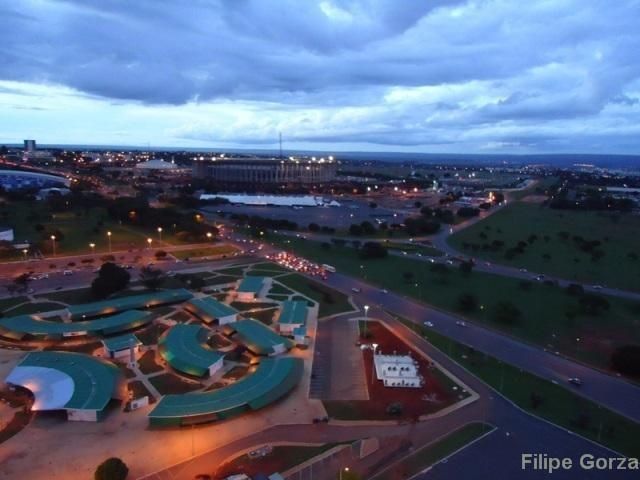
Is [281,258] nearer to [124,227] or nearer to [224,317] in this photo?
[224,317]

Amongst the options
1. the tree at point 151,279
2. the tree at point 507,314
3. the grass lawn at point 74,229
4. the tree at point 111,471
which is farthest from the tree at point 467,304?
the grass lawn at point 74,229

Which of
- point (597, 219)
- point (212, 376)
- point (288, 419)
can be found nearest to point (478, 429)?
point (288, 419)

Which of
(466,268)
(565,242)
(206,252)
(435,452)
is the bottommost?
(435,452)

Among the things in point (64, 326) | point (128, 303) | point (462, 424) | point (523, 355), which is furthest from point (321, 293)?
point (462, 424)

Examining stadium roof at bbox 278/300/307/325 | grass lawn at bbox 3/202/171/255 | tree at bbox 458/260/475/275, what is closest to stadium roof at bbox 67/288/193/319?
stadium roof at bbox 278/300/307/325

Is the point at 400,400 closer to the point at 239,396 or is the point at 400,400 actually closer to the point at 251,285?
the point at 239,396

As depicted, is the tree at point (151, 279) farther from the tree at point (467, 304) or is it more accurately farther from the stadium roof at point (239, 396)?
the tree at point (467, 304)
